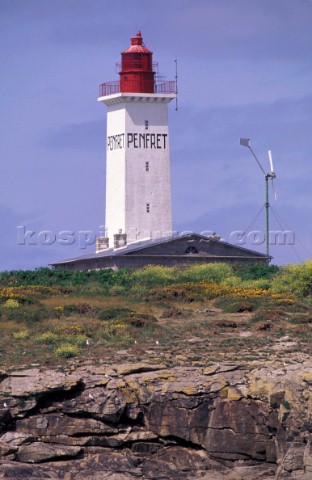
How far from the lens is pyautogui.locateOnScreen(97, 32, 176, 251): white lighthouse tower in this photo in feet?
298

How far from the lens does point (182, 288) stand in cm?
7194

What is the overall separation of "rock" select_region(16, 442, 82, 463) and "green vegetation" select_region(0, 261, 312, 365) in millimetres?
4299

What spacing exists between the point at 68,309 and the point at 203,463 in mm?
14607

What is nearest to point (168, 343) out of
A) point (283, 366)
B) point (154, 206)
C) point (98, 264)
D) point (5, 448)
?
point (283, 366)

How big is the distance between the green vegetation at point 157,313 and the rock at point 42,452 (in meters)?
4.30

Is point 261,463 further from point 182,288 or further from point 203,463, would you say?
point 182,288

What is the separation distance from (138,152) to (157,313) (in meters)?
26.0

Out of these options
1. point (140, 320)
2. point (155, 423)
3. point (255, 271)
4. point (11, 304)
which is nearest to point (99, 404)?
point (155, 423)

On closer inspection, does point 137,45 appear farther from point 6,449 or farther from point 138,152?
point 6,449

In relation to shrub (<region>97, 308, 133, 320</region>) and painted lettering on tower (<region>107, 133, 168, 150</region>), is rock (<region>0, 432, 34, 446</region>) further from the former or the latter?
painted lettering on tower (<region>107, 133, 168, 150</region>)

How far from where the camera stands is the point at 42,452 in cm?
5316

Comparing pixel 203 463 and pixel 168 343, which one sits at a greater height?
pixel 168 343

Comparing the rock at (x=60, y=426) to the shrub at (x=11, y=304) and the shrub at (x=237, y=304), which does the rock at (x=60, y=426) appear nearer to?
the shrub at (x=11, y=304)

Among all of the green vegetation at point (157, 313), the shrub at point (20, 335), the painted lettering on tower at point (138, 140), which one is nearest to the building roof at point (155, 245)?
the green vegetation at point (157, 313)
